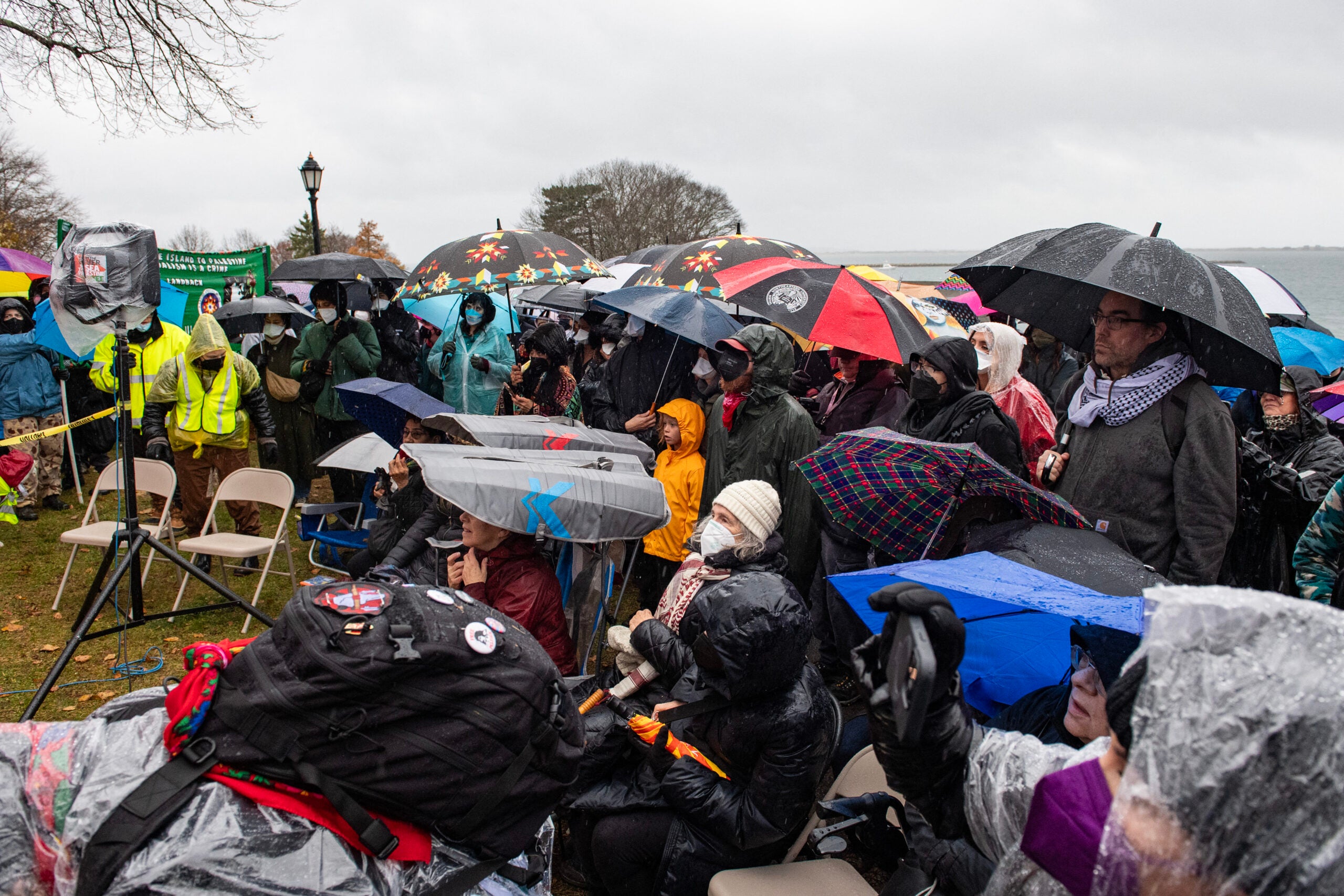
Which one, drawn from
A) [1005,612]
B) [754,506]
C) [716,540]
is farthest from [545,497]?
[1005,612]

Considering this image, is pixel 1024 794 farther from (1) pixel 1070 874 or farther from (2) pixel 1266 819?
(2) pixel 1266 819

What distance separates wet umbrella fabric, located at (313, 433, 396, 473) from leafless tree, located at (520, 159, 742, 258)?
105 feet

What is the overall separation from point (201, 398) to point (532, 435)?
139 inches

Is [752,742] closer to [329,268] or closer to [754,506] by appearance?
[754,506]

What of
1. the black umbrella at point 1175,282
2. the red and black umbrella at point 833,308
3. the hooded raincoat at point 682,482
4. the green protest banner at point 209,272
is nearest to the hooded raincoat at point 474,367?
the hooded raincoat at point 682,482

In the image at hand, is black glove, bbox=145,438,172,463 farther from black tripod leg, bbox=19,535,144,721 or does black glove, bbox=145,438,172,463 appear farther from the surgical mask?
the surgical mask

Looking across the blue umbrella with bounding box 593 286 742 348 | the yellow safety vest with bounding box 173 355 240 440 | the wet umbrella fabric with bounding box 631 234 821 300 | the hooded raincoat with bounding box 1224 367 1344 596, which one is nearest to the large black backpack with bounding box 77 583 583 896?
the hooded raincoat with bounding box 1224 367 1344 596

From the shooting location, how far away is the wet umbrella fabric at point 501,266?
6.44m

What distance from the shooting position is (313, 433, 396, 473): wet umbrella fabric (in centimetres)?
553

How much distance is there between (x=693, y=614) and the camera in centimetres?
292

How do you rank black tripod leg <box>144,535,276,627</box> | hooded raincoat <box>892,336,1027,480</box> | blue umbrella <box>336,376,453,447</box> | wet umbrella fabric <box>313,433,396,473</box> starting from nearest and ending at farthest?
hooded raincoat <box>892,336,1027,480</box>
black tripod leg <box>144,535,276,627</box>
blue umbrella <box>336,376,453,447</box>
wet umbrella fabric <box>313,433,396,473</box>

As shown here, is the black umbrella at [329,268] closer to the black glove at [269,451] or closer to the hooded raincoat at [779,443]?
the black glove at [269,451]

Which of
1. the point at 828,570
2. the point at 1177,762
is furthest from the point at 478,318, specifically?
the point at 1177,762

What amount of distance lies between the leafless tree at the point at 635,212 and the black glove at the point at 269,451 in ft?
104
